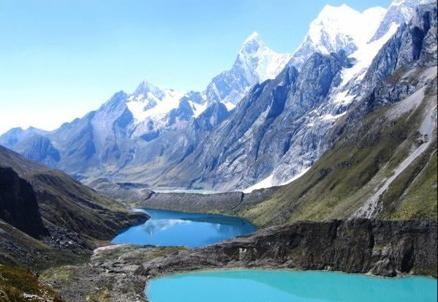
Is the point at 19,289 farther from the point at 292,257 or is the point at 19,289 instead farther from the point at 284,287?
the point at 292,257

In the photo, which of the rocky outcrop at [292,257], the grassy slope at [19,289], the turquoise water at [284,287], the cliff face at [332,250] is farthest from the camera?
the cliff face at [332,250]

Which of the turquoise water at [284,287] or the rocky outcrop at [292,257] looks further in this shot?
the rocky outcrop at [292,257]

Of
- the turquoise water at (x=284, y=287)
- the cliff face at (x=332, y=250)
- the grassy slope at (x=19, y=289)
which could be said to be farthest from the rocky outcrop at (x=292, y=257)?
the grassy slope at (x=19, y=289)

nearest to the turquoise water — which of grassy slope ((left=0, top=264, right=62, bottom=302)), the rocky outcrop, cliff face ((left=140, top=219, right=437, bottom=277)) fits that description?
the rocky outcrop

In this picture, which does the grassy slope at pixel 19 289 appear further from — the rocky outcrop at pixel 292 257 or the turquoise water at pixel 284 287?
the turquoise water at pixel 284 287

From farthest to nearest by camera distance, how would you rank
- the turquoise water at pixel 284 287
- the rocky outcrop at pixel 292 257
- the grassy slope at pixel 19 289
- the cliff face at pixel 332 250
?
1. the cliff face at pixel 332 250
2. the rocky outcrop at pixel 292 257
3. the turquoise water at pixel 284 287
4. the grassy slope at pixel 19 289

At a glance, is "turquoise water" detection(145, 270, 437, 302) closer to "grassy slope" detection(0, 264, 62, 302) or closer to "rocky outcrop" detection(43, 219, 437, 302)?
"rocky outcrop" detection(43, 219, 437, 302)
